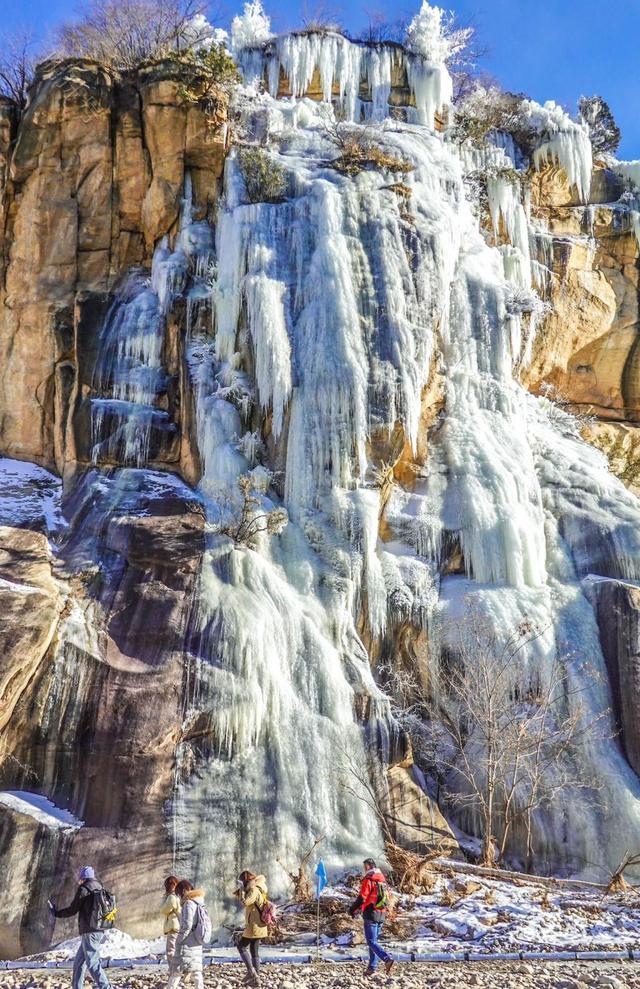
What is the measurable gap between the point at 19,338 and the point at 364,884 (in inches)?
638

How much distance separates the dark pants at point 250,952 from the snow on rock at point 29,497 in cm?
997

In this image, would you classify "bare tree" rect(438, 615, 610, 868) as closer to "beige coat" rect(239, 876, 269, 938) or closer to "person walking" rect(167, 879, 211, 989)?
"beige coat" rect(239, 876, 269, 938)

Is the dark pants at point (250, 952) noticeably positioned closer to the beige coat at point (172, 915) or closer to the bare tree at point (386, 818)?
the beige coat at point (172, 915)

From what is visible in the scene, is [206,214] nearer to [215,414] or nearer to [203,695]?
[215,414]

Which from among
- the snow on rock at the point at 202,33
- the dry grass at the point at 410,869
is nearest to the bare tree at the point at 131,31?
the snow on rock at the point at 202,33

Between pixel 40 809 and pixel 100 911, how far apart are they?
210 inches

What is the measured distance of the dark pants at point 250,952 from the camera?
8.61m

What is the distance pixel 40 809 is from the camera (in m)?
12.6

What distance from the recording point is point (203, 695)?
546 inches

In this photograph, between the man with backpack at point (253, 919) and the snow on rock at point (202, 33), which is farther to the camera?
the snow on rock at point (202, 33)

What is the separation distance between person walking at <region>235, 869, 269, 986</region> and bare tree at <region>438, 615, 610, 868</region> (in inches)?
236

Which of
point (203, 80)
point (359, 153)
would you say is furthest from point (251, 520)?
point (203, 80)

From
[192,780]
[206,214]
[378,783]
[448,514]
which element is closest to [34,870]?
[192,780]

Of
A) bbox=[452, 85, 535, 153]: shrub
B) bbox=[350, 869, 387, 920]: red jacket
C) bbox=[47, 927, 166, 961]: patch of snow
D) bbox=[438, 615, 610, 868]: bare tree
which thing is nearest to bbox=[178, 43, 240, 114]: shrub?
bbox=[452, 85, 535, 153]: shrub
